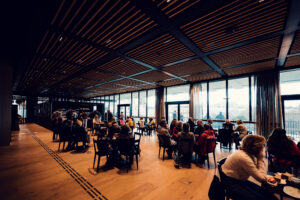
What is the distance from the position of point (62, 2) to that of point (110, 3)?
91 cm

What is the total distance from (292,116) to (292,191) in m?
6.26

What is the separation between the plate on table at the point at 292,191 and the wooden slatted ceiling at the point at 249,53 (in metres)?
3.71

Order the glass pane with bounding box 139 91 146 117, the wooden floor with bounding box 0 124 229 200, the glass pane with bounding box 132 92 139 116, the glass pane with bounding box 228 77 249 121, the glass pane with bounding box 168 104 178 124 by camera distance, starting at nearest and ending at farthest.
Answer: the wooden floor with bounding box 0 124 229 200
the glass pane with bounding box 228 77 249 121
the glass pane with bounding box 168 104 178 124
the glass pane with bounding box 139 91 146 117
the glass pane with bounding box 132 92 139 116

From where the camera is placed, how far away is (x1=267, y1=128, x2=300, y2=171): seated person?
8.81 feet

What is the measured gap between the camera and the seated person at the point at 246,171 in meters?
1.83

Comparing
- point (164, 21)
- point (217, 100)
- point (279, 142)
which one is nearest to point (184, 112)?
point (217, 100)

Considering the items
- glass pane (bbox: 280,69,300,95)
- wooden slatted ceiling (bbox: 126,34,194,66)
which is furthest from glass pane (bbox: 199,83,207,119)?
wooden slatted ceiling (bbox: 126,34,194,66)

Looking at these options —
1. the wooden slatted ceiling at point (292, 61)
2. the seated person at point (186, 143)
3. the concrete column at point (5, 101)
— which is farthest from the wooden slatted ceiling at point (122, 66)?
the wooden slatted ceiling at point (292, 61)

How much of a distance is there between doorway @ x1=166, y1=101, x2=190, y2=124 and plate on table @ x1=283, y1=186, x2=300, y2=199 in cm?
760

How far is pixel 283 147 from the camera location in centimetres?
276

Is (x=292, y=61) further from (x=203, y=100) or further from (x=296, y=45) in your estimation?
(x=203, y=100)

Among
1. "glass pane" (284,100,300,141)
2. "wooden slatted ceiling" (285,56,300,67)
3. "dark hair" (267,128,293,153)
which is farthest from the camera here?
"glass pane" (284,100,300,141)

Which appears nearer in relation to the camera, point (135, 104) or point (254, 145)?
point (254, 145)

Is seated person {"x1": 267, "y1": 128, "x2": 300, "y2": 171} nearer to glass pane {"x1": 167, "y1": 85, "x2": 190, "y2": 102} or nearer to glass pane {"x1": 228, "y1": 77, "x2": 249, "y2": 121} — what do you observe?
glass pane {"x1": 228, "y1": 77, "x2": 249, "y2": 121}
